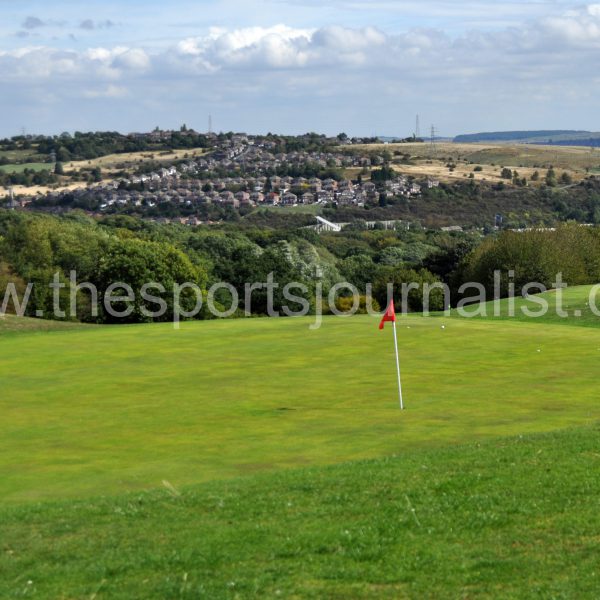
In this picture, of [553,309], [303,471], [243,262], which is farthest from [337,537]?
[243,262]

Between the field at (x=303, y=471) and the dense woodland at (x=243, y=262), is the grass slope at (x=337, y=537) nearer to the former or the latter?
the field at (x=303, y=471)

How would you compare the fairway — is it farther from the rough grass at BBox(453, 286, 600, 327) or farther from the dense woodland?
the dense woodland

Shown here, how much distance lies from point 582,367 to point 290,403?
9243 mm

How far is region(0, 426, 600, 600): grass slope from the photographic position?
10898 millimetres

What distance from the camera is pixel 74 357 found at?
120ft

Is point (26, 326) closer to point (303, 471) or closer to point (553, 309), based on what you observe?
point (553, 309)

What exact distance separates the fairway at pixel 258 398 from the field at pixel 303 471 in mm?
96

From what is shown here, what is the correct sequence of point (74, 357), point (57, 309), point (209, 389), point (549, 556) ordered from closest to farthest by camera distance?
1. point (549, 556)
2. point (209, 389)
3. point (74, 357)
4. point (57, 309)

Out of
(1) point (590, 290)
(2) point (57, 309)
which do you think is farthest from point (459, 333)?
(2) point (57, 309)

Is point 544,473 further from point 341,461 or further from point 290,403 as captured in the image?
point 290,403

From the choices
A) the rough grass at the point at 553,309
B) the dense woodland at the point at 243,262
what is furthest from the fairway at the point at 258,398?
the dense woodland at the point at 243,262

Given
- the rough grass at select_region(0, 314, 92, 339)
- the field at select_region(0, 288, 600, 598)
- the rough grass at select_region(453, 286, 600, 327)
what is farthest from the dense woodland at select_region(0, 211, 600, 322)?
the field at select_region(0, 288, 600, 598)

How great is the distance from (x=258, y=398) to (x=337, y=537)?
48.2 ft

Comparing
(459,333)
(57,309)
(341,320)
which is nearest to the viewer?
(459,333)
